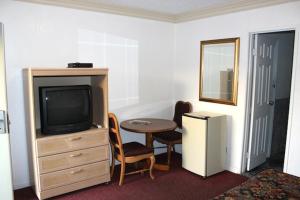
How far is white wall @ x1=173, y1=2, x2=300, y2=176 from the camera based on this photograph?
→ 10.1ft

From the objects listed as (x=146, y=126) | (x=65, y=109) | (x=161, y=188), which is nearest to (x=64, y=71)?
(x=65, y=109)

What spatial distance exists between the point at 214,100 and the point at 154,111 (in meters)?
1.07

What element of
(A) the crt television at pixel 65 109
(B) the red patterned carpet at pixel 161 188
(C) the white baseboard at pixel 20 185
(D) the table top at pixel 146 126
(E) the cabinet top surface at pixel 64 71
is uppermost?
(E) the cabinet top surface at pixel 64 71


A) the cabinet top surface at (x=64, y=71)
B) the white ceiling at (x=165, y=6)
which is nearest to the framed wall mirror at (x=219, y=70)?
the white ceiling at (x=165, y=6)

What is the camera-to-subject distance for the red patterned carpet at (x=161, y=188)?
306cm

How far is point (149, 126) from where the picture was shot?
11.7 feet

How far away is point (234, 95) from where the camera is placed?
364cm

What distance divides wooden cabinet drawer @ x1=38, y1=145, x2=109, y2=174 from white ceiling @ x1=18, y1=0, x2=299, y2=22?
1889 millimetres

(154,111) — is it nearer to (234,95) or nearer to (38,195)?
(234,95)

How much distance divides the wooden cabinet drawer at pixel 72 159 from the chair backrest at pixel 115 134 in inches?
6.1

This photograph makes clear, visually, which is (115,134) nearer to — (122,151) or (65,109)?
(122,151)

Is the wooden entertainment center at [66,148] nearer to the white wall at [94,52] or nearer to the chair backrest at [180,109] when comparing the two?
the white wall at [94,52]

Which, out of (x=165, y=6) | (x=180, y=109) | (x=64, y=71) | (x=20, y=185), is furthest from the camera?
(x=180, y=109)

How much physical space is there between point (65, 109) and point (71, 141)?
1.28ft
